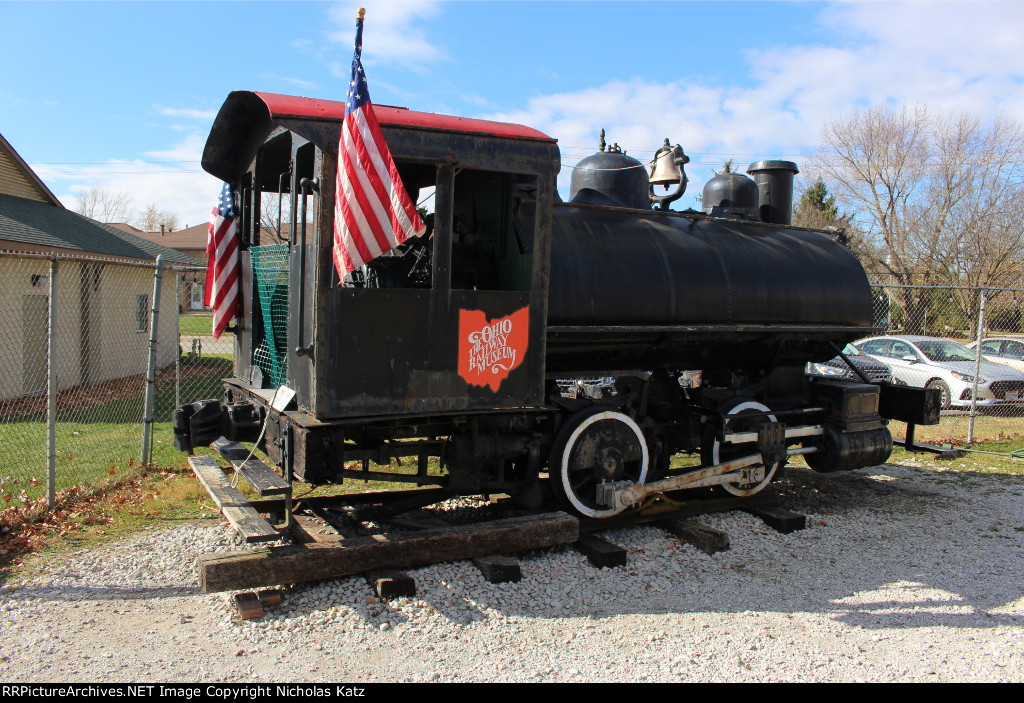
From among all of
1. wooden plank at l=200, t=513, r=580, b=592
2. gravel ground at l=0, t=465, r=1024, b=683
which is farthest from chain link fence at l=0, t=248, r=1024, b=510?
wooden plank at l=200, t=513, r=580, b=592

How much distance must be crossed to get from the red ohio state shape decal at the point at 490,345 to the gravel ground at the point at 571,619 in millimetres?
1346

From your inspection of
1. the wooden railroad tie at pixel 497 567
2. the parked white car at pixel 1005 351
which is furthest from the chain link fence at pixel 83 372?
the parked white car at pixel 1005 351

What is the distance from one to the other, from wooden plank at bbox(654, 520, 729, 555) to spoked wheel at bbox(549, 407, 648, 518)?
500 mm

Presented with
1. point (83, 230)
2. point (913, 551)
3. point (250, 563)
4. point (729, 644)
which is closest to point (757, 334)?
point (913, 551)

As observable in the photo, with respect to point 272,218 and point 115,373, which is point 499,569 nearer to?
point 272,218

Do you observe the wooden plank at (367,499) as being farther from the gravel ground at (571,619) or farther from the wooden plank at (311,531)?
the gravel ground at (571,619)

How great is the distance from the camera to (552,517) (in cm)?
529

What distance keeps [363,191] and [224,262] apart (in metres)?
2.39

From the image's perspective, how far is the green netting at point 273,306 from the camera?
16.8 ft

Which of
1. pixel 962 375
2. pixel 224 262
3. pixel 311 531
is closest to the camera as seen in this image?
pixel 311 531

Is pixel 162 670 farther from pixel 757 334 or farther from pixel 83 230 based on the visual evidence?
pixel 83 230

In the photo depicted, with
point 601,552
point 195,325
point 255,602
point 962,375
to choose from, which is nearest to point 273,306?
→ point 255,602

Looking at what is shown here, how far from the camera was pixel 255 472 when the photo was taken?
201 inches

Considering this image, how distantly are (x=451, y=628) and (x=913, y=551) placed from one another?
3930mm
